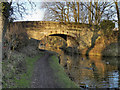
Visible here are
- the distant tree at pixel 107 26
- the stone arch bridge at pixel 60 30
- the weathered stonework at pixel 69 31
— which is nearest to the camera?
the distant tree at pixel 107 26

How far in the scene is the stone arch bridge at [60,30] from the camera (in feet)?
103

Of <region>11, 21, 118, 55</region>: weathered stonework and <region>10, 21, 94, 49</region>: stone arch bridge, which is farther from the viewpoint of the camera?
<region>10, 21, 94, 49</region>: stone arch bridge

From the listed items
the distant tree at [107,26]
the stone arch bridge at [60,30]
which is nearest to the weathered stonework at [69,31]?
the stone arch bridge at [60,30]

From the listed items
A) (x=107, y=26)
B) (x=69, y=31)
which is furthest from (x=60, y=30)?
(x=107, y=26)

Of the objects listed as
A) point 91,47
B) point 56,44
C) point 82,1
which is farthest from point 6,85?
point 56,44

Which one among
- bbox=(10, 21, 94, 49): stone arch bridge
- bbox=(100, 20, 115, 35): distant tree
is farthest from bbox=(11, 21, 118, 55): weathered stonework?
bbox=(100, 20, 115, 35): distant tree

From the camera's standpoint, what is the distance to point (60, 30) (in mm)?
32062

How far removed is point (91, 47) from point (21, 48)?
50.6ft

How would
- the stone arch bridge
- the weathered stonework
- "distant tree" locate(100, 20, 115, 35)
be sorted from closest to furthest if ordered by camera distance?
"distant tree" locate(100, 20, 115, 35) < the weathered stonework < the stone arch bridge

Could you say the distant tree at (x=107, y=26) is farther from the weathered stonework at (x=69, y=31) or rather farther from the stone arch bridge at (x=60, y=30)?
the stone arch bridge at (x=60, y=30)

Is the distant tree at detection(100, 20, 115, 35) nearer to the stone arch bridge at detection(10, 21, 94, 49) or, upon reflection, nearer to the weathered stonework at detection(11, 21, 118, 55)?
the weathered stonework at detection(11, 21, 118, 55)

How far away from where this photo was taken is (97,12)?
3141cm

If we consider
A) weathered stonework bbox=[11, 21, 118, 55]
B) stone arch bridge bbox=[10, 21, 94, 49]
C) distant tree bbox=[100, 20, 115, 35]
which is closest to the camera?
distant tree bbox=[100, 20, 115, 35]

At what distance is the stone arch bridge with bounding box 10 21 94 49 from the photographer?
3139 centimetres
